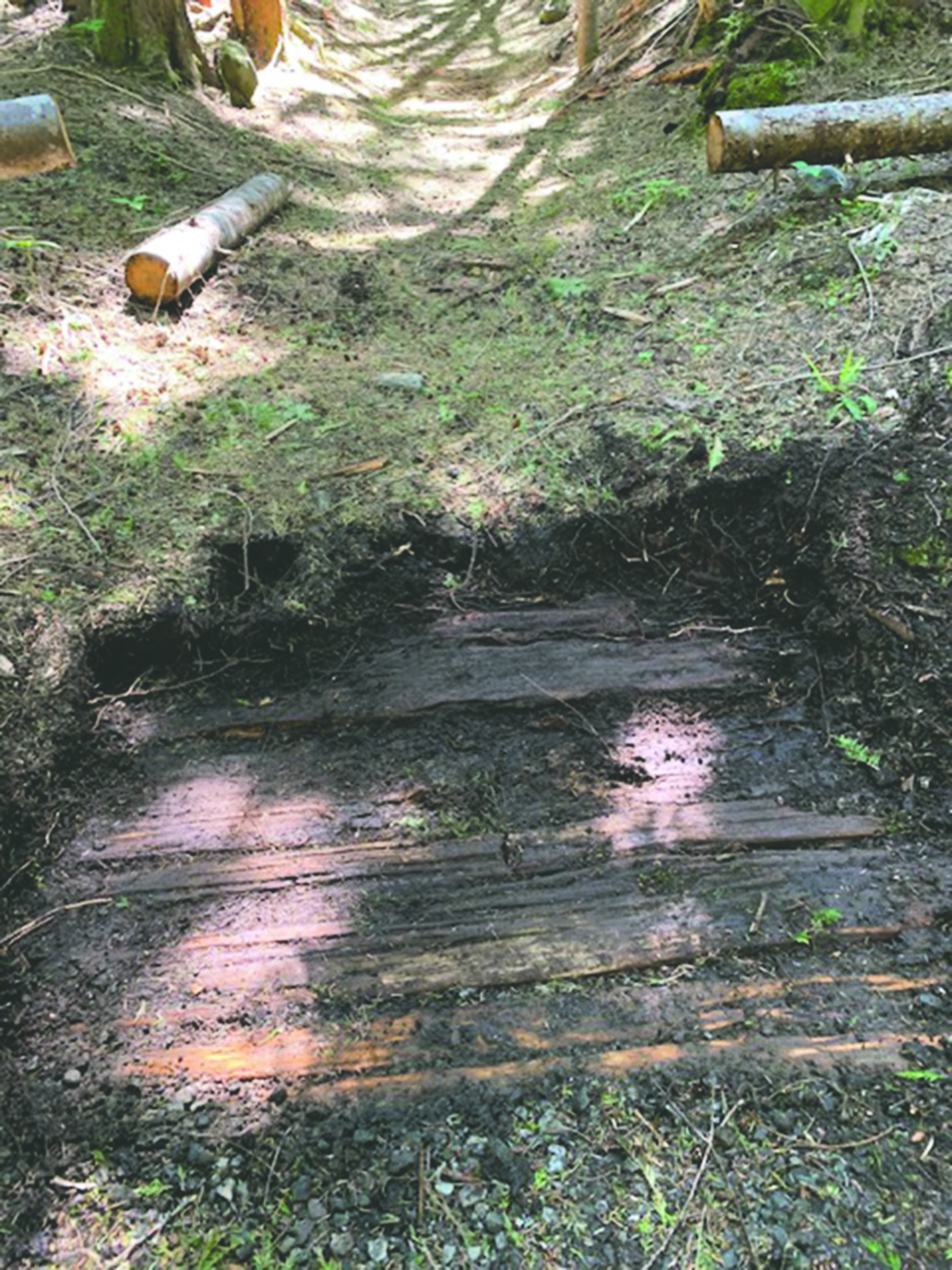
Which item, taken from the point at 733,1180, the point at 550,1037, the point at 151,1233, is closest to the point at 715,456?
the point at 550,1037

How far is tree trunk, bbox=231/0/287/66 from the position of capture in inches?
308

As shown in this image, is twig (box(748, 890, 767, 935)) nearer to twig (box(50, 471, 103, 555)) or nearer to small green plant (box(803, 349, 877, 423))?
small green plant (box(803, 349, 877, 423))

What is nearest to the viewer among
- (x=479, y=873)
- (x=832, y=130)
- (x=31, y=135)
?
(x=479, y=873)

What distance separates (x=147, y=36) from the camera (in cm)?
660

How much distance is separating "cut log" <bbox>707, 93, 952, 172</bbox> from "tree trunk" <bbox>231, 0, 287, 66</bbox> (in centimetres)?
540

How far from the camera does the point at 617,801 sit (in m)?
3.08

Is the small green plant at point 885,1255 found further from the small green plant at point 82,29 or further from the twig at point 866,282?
the small green plant at point 82,29

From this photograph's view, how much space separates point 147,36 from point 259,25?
5.81ft

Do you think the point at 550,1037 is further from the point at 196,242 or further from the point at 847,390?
the point at 196,242

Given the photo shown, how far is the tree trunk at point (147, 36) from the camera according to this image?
647 cm

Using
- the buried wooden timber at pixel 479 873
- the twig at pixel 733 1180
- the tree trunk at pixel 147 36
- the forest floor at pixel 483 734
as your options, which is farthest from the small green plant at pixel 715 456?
the tree trunk at pixel 147 36

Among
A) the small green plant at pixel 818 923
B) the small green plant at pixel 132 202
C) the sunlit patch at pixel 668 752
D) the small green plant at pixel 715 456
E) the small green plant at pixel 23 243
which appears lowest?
the small green plant at pixel 818 923

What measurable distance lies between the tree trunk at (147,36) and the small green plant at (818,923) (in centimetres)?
784

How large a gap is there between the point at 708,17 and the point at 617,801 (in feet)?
25.2
